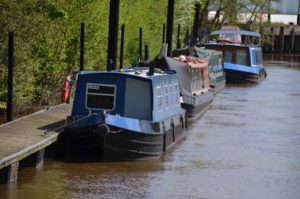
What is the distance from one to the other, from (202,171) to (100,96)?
3.12 meters

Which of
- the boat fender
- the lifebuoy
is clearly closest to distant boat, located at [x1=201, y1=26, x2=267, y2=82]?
the lifebuoy

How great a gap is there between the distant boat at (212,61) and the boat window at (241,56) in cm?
623

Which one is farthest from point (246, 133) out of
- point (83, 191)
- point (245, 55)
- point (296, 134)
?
point (245, 55)

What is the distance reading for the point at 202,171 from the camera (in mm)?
22859

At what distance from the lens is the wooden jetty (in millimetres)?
18897

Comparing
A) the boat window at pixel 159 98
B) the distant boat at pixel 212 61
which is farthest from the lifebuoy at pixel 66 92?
the distant boat at pixel 212 61

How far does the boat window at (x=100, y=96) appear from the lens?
904 inches

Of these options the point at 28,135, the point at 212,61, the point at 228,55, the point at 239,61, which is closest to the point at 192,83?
the point at 212,61

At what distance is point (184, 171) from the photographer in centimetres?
2277

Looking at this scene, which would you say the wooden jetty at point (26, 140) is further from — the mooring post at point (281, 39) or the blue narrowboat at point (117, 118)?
the mooring post at point (281, 39)

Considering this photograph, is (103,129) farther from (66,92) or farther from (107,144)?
(66,92)

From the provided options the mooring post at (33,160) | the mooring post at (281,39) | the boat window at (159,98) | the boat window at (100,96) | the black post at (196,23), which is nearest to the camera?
the mooring post at (33,160)

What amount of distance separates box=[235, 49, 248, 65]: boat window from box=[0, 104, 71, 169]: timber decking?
3260 centimetres

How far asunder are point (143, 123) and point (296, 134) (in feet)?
33.3
